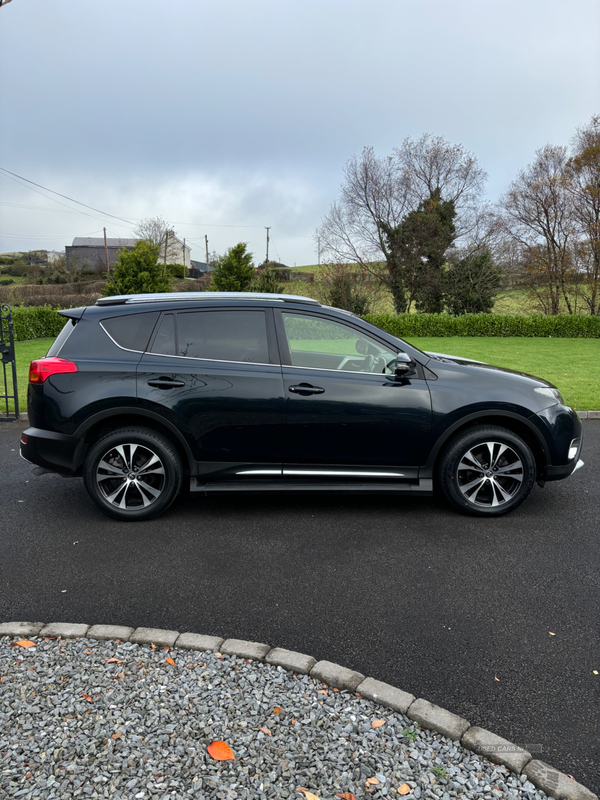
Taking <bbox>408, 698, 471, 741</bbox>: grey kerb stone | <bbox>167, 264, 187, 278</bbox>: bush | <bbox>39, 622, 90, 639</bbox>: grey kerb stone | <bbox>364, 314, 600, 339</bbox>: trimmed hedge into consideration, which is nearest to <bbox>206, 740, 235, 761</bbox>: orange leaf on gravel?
<bbox>408, 698, 471, 741</bbox>: grey kerb stone

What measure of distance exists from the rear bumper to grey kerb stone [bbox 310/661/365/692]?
2886 millimetres

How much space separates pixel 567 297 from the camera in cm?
3253

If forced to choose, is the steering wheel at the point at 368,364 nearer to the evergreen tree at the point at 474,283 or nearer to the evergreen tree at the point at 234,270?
the evergreen tree at the point at 234,270

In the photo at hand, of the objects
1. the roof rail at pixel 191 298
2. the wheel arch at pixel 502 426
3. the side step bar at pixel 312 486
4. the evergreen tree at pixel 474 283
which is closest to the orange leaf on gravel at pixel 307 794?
the side step bar at pixel 312 486

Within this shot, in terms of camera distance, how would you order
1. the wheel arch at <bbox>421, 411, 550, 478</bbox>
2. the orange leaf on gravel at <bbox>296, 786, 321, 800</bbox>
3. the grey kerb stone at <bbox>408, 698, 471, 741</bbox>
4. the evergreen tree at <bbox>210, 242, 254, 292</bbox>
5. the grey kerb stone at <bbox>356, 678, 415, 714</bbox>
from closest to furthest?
the orange leaf on gravel at <bbox>296, 786, 321, 800</bbox>
the grey kerb stone at <bbox>408, 698, 471, 741</bbox>
the grey kerb stone at <bbox>356, 678, 415, 714</bbox>
the wheel arch at <bbox>421, 411, 550, 478</bbox>
the evergreen tree at <bbox>210, 242, 254, 292</bbox>

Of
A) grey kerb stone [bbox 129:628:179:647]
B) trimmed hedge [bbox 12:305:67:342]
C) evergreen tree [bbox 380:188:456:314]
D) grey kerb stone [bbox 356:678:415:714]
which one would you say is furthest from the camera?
evergreen tree [bbox 380:188:456:314]

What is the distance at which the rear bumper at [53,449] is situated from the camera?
4.66 meters

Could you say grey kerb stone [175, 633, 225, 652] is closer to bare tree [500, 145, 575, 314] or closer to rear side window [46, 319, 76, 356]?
rear side window [46, 319, 76, 356]

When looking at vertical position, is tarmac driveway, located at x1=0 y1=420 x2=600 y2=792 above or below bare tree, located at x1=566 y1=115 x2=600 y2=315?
below

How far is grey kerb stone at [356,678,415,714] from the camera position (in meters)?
2.47

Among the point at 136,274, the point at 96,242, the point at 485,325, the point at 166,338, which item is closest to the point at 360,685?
the point at 166,338

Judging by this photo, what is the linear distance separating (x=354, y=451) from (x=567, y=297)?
32172 mm

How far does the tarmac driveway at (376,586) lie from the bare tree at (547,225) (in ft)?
97.1

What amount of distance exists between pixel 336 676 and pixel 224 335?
298cm
